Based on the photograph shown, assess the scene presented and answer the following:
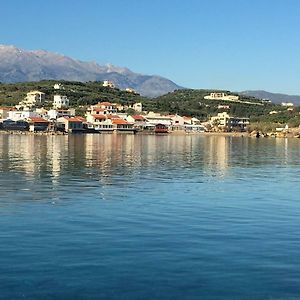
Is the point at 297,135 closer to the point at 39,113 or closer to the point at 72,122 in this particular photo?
the point at 72,122

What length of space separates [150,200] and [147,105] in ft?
430

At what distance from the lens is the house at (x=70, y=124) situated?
102438mm

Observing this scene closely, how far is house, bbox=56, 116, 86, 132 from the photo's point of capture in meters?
102

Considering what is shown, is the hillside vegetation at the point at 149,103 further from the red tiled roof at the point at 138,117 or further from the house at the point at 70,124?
the house at the point at 70,124

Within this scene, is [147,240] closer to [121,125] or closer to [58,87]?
[121,125]

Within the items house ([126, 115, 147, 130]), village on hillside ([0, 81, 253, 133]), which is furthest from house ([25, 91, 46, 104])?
house ([126, 115, 147, 130])

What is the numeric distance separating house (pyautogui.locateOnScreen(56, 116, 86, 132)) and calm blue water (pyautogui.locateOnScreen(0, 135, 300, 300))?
82.1 meters

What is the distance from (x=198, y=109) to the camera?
6348 inches

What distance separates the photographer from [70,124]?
10319 centimetres

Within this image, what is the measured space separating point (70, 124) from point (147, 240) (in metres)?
93.5

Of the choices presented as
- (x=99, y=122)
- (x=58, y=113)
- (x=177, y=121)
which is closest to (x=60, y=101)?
(x=58, y=113)

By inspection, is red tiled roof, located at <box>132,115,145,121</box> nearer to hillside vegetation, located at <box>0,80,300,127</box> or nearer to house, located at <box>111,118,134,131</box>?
house, located at <box>111,118,134,131</box>

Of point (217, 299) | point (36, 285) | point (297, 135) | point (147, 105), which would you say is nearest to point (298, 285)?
point (217, 299)

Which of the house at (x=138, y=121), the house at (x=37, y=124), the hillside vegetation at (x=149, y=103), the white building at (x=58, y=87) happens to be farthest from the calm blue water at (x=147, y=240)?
the white building at (x=58, y=87)
